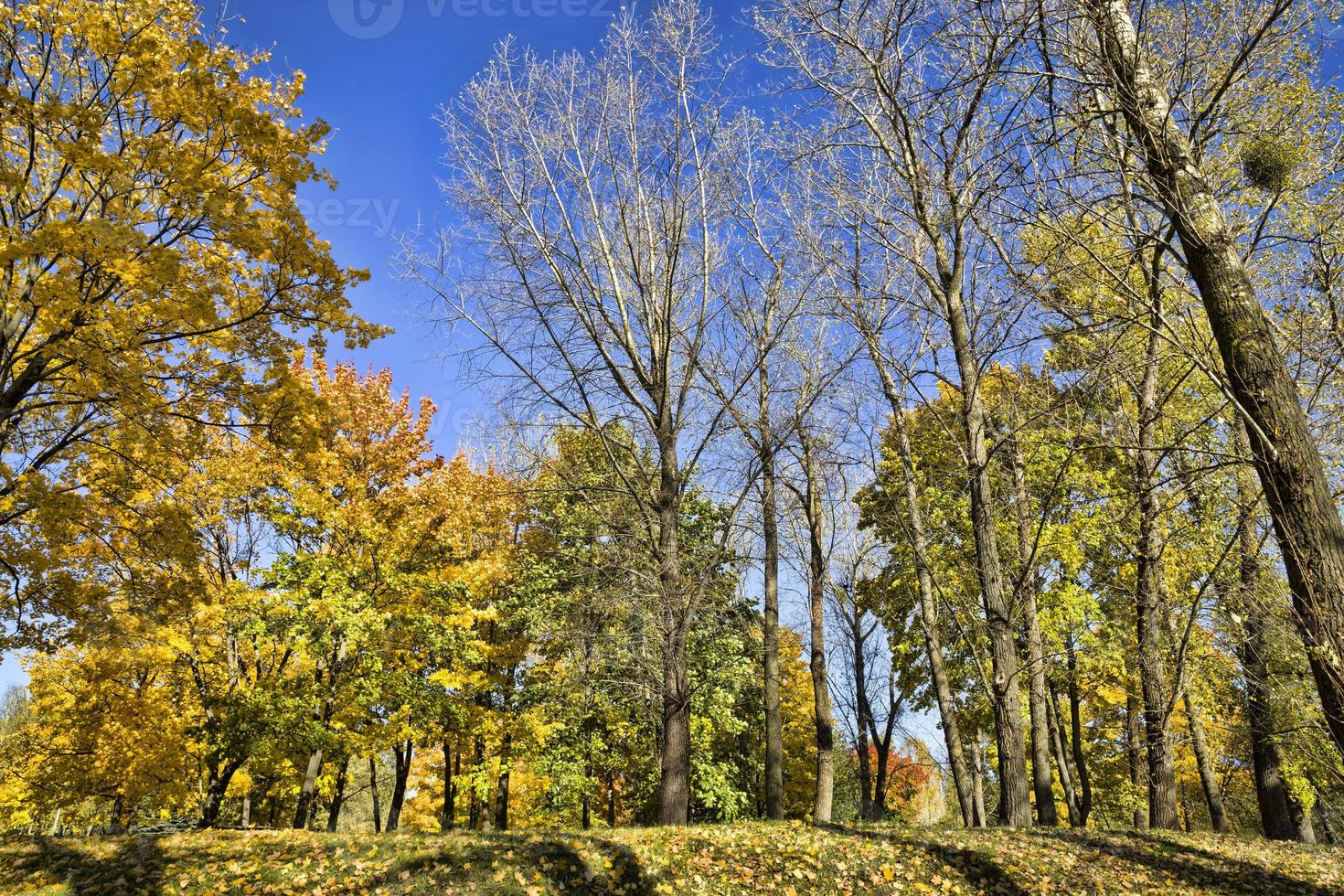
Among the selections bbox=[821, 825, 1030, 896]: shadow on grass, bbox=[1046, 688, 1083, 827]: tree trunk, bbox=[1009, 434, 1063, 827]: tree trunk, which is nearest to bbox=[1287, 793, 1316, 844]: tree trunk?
bbox=[1046, 688, 1083, 827]: tree trunk

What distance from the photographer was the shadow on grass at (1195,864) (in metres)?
6.76

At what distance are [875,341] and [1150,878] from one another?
21.0 feet

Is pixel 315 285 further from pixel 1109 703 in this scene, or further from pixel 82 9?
pixel 1109 703

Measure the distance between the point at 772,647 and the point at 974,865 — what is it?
19.6 ft

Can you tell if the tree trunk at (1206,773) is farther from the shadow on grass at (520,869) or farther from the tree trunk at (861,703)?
the shadow on grass at (520,869)

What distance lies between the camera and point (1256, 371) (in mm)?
3602

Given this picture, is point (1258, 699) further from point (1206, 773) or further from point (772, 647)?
point (772, 647)

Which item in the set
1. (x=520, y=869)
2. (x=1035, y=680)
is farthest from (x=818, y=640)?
(x=520, y=869)

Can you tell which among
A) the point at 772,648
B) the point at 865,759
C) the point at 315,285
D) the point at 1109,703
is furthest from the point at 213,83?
the point at 1109,703

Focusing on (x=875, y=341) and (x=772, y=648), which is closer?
(x=875, y=341)

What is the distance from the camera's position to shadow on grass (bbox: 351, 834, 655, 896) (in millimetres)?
5785

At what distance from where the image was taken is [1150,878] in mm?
6742

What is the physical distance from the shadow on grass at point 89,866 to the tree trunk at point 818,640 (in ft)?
31.9

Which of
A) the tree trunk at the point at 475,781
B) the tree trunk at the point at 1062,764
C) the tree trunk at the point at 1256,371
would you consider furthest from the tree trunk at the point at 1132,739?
the tree trunk at the point at 475,781
